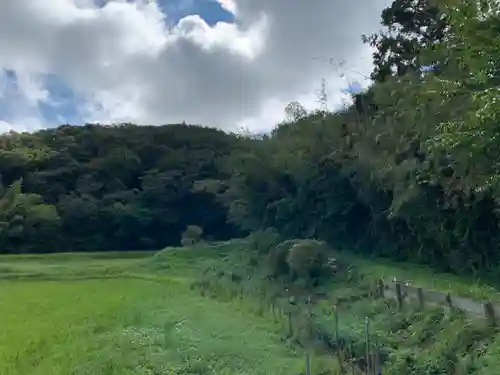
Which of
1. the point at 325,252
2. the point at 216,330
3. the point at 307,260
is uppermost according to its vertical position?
the point at 325,252

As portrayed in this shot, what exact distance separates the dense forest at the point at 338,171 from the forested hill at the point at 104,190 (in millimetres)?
77

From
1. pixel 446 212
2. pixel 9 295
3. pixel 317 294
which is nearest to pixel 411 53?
pixel 446 212

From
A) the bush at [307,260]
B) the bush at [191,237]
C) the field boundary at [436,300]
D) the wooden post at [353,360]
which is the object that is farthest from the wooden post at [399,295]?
the bush at [191,237]

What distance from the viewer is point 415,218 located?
13.8 meters

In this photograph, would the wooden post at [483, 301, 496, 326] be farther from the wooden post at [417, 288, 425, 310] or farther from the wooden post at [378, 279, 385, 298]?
the wooden post at [378, 279, 385, 298]

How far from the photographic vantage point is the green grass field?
737cm

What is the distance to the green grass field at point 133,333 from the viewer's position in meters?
7.37

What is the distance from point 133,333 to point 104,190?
26.6m

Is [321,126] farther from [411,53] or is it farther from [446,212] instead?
[446,212]

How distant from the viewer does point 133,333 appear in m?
9.32

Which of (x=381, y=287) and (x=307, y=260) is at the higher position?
(x=307, y=260)

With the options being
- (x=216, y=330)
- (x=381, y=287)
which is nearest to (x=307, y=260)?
(x=381, y=287)

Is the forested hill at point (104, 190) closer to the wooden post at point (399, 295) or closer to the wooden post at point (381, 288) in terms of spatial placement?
the wooden post at point (381, 288)

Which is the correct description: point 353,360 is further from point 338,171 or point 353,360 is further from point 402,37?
point 402,37
